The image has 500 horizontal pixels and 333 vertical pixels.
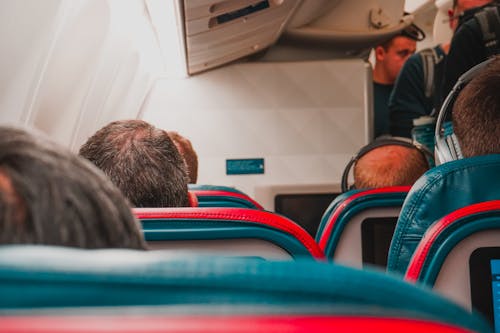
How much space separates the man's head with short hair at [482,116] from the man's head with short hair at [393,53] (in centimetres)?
605

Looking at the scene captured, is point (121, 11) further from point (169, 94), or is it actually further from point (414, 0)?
point (414, 0)

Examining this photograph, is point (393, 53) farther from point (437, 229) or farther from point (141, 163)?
point (437, 229)

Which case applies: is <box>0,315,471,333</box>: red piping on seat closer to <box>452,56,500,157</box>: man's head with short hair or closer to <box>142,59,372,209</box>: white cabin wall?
<box>452,56,500,157</box>: man's head with short hair

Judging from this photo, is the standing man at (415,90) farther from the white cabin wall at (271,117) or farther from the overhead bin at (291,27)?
the overhead bin at (291,27)

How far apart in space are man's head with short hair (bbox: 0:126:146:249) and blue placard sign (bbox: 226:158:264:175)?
650 cm

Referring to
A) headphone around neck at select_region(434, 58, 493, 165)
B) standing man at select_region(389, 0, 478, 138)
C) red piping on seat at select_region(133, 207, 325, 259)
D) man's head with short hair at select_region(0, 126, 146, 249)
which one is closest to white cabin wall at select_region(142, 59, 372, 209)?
standing man at select_region(389, 0, 478, 138)

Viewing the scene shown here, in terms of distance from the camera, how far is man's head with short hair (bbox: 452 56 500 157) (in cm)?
177

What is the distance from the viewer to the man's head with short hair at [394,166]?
307 centimetres

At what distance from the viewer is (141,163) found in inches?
68.6

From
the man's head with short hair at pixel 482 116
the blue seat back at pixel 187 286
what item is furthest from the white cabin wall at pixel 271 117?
the blue seat back at pixel 187 286

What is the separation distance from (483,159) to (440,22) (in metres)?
8.04

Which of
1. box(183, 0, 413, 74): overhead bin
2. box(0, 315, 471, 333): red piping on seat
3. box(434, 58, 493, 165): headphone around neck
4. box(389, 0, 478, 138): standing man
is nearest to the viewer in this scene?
box(0, 315, 471, 333): red piping on seat

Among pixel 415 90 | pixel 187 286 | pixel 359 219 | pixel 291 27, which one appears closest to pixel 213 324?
pixel 187 286

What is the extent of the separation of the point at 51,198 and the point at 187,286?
17 cm
